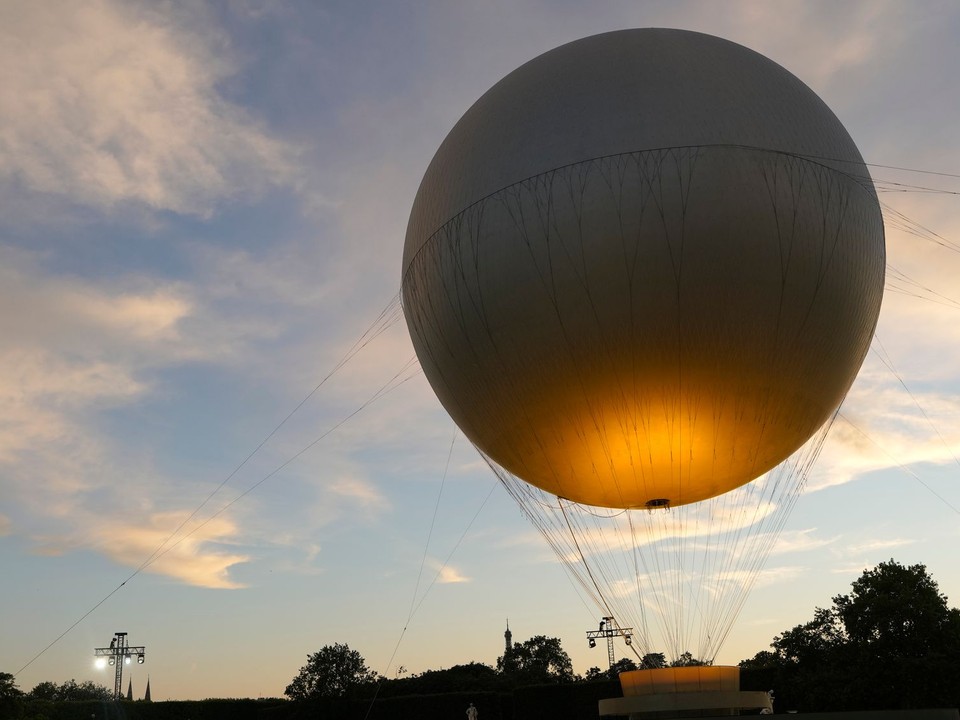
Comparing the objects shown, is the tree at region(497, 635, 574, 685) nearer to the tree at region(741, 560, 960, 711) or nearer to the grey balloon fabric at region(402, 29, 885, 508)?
the tree at region(741, 560, 960, 711)

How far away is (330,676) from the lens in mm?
53094

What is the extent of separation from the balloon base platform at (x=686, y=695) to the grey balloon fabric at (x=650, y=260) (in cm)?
312

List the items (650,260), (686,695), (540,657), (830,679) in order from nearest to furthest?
(650,260)
(686,695)
(830,679)
(540,657)

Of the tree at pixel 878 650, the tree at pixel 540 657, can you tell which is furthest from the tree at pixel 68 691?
the tree at pixel 878 650

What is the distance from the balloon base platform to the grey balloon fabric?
123 inches

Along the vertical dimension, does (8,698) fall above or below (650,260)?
below

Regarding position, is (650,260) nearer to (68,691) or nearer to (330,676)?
(330,676)

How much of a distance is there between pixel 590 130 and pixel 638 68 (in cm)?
156

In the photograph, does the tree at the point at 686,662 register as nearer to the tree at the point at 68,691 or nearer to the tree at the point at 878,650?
the tree at the point at 878,650

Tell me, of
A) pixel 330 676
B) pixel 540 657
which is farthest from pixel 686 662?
pixel 540 657

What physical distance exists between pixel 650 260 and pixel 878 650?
2890 cm

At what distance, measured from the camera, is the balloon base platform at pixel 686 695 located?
13.3 m

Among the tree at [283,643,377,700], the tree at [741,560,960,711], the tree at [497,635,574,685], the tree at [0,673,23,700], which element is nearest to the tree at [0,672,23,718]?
the tree at [0,673,23,700]

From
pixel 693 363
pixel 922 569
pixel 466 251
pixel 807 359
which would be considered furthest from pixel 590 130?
pixel 922 569
